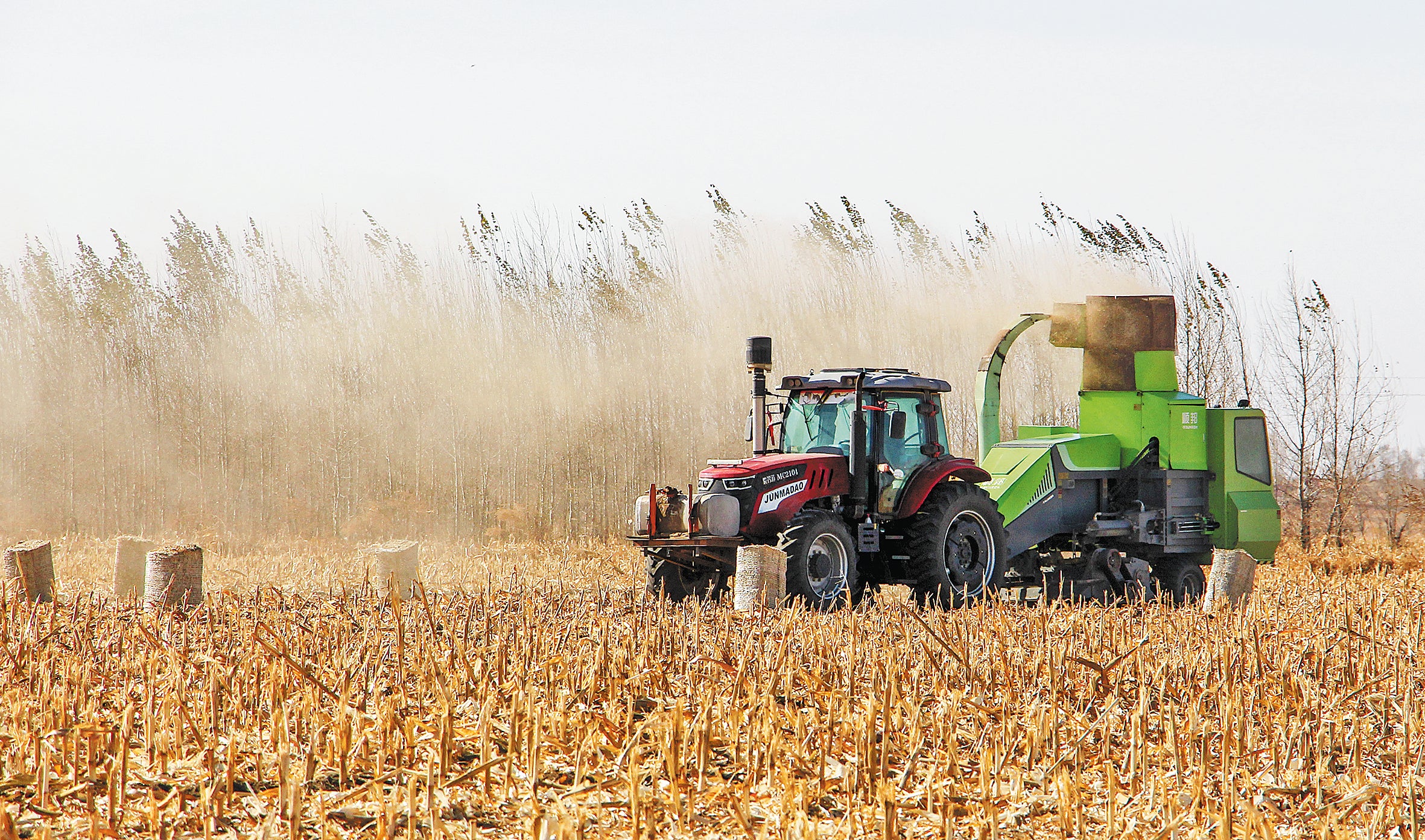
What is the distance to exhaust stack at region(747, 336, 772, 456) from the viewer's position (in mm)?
8955

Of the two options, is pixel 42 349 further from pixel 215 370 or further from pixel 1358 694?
pixel 1358 694

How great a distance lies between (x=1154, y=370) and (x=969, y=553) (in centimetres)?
269

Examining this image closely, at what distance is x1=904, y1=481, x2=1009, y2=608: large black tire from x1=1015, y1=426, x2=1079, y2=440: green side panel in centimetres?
150

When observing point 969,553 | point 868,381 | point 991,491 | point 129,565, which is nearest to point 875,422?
point 868,381

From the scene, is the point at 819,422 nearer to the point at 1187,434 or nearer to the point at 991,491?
the point at 991,491

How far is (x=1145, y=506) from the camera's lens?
35.7ft

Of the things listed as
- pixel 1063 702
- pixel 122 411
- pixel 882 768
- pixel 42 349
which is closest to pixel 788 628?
pixel 1063 702

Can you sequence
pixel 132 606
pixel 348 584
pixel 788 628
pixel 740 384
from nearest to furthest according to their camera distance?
pixel 788 628, pixel 132 606, pixel 348 584, pixel 740 384

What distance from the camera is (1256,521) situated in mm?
→ 10828

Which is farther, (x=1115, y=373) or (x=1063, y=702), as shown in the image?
(x=1115, y=373)

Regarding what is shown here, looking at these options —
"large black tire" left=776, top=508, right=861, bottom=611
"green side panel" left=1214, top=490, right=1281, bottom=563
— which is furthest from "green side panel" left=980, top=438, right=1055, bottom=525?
"large black tire" left=776, top=508, right=861, bottom=611

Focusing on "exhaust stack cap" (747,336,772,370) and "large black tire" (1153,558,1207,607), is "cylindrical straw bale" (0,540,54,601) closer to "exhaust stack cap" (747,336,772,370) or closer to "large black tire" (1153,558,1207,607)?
"exhaust stack cap" (747,336,772,370)

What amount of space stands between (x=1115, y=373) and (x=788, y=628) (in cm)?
557

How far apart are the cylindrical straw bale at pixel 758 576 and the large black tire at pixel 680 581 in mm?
978
